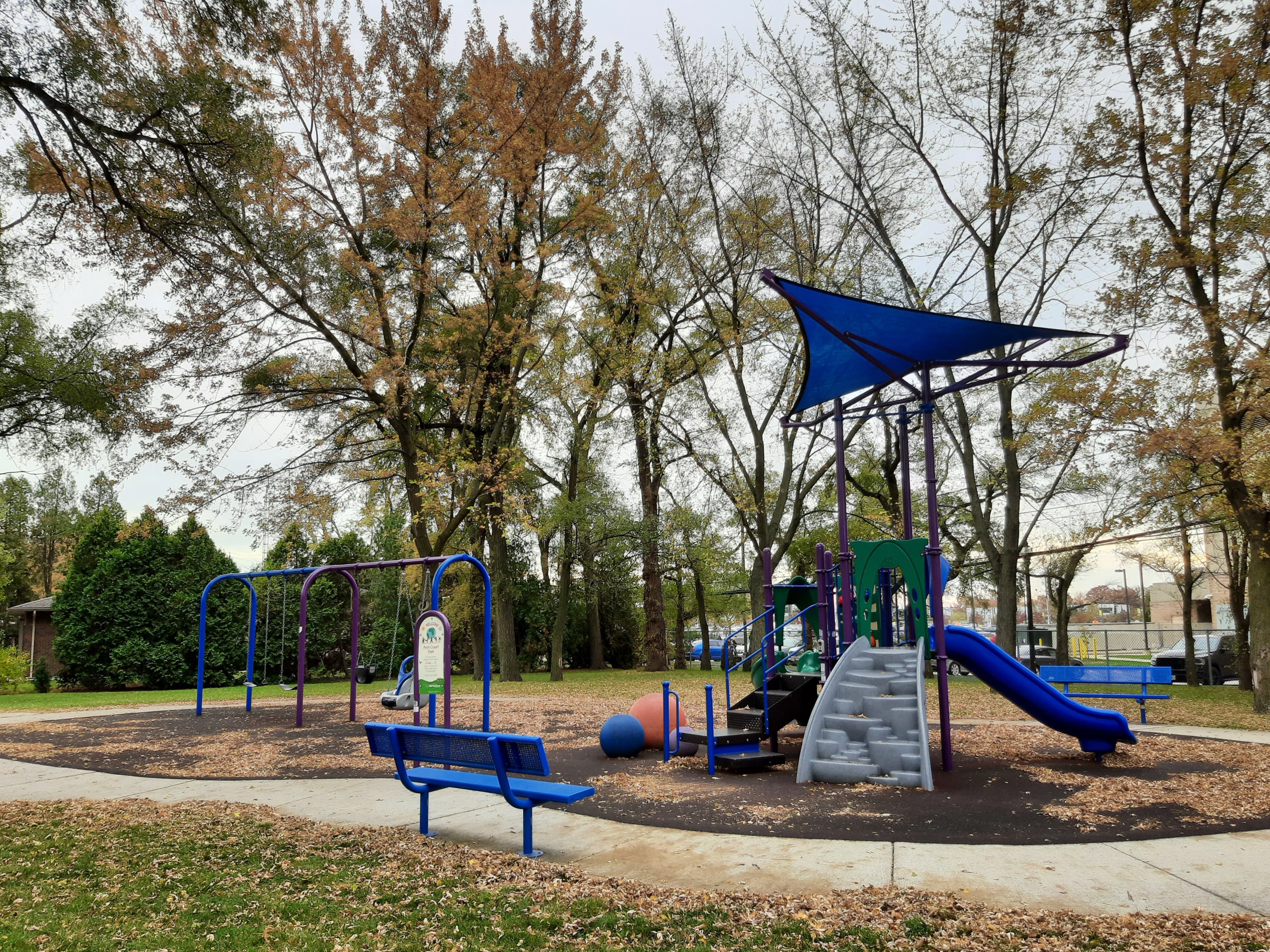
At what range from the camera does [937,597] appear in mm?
8859

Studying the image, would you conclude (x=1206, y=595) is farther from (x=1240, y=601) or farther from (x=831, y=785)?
(x=831, y=785)

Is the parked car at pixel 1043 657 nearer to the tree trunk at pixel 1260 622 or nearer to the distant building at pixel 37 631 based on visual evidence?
the tree trunk at pixel 1260 622

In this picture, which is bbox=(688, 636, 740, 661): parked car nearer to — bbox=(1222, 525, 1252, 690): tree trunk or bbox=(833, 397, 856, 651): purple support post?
bbox=(1222, 525, 1252, 690): tree trunk

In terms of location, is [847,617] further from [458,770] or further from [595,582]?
[595,582]

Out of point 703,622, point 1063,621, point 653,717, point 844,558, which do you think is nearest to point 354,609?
point 653,717

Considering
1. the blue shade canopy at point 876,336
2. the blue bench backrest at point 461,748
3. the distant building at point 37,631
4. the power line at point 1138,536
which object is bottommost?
the distant building at point 37,631

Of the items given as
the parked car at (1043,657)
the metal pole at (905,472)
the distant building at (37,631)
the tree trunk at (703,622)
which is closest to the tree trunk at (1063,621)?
the parked car at (1043,657)

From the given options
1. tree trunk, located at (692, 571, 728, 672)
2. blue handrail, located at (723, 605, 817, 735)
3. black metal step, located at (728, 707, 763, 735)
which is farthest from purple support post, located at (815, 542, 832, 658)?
tree trunk, located at (692, 571, 728, 672)

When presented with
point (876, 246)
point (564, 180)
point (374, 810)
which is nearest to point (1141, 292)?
point (876, 246)

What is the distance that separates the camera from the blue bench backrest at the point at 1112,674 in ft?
41.0

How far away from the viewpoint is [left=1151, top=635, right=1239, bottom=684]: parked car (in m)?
25.5

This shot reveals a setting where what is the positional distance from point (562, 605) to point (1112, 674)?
17134 mm

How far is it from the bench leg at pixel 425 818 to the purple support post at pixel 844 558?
5.67 metres

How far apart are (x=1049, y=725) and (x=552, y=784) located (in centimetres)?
641
